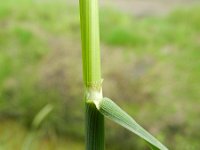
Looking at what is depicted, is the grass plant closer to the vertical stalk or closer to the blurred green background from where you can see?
the vertical stalk

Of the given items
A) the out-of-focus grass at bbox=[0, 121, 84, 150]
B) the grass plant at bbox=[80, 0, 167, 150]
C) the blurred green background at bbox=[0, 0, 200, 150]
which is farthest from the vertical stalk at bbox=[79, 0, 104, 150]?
the out-of-focus grass at bbox=[0, 121, 84, 150]

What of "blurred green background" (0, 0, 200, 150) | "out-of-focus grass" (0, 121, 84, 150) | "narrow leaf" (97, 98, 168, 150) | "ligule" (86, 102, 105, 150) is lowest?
"out-of-focus grass" (0, 121, 84, 150)

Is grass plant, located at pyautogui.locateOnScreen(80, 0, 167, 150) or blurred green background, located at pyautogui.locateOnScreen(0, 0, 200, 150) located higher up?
grass plant, located at pyautogui.locateOnScreen(80, 0, 167, 150)

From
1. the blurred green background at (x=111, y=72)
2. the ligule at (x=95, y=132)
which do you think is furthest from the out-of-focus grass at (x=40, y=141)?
the ligule at (x=95, y=132)

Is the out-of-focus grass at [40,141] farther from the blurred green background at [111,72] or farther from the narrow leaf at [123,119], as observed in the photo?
the narrow leaf at [123,119]

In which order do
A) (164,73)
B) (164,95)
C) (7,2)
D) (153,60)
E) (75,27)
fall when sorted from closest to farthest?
(164,95), (164,73), (153,60), (75,27), (7,2)

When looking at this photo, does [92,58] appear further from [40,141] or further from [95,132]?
[40,141]

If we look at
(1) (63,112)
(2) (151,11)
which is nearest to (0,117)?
(1) (63,112)

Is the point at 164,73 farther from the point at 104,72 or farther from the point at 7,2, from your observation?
the point at 7,2

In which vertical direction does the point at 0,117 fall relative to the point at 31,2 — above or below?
below
